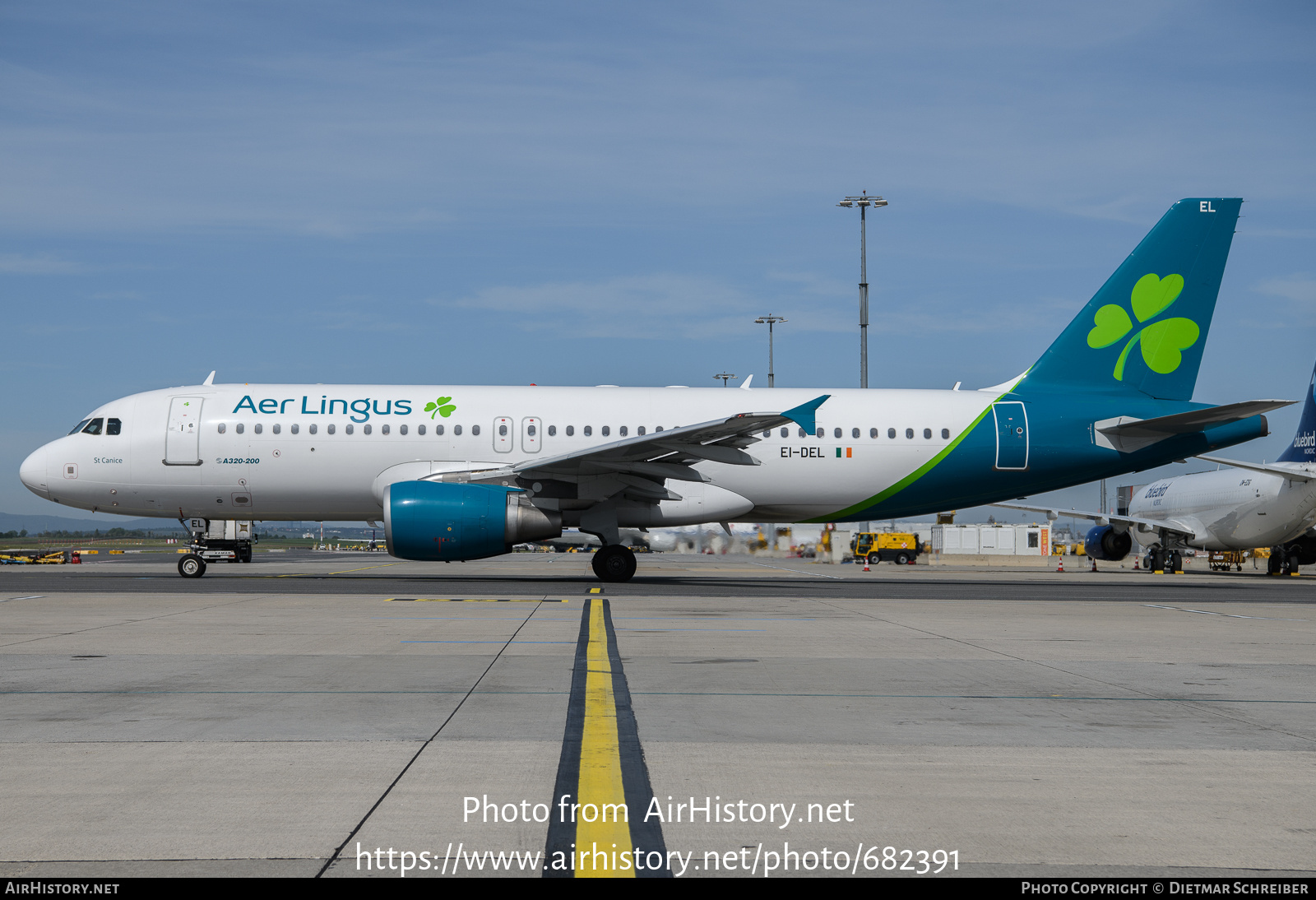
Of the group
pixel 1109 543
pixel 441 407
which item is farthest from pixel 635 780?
pixel 1109 543

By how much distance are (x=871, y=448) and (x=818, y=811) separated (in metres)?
18.4

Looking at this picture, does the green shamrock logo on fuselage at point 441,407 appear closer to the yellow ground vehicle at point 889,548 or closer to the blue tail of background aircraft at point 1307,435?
the blue tail of background aircraft at point 1307,435

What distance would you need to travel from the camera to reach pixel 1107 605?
17.3 m

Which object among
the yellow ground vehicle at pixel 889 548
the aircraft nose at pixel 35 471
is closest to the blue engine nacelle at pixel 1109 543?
the yellow ground vehicle at pixel 889 548

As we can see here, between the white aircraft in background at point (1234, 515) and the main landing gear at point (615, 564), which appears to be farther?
the white aircraft in background at point (1234, 515)

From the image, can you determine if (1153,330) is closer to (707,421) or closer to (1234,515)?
(707,421)

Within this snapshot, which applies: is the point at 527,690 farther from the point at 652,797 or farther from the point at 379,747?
the point at 652,797

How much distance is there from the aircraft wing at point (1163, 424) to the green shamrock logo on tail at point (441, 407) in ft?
44.5

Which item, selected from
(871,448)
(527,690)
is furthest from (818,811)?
(871,448)

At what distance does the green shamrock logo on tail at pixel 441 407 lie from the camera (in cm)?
2194

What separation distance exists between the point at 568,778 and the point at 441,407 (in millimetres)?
17591

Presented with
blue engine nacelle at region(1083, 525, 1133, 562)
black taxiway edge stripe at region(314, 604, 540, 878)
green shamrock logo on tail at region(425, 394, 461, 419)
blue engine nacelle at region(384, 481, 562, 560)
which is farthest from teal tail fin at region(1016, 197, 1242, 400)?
blue engine nacelle at region(1083, 525, 1133, 562)
